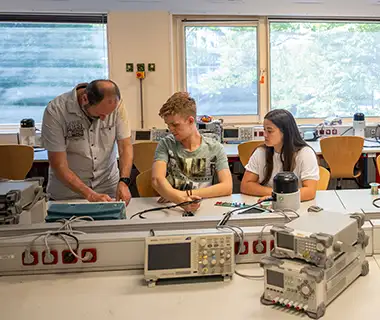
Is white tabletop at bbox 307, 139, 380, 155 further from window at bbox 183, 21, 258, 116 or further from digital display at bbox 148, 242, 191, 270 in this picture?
digital display at bbox 148, 242, 191, 270

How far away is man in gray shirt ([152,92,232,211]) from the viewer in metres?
2.51

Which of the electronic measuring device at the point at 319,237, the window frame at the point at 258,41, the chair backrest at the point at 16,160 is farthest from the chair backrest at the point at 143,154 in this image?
the electronic measuring device at the point at 319,237

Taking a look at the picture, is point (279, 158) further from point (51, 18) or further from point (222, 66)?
point (51, 18)

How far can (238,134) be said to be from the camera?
5070 mm

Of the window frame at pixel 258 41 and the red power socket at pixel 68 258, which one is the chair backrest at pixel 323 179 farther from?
the window frame at pixel 258 41

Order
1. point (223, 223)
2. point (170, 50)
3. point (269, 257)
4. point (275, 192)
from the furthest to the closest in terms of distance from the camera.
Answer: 1. point (170, 50)
2. point (275, 192)
3. point (223, 223)
4. point (269, 257)

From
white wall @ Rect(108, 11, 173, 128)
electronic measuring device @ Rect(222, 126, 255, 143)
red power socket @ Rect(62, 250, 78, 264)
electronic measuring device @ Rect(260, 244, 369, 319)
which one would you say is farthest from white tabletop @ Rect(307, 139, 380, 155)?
red power socket @ Rect(62, 250, 78, 264)

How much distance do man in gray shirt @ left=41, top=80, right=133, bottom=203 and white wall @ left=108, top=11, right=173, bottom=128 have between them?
7.62 feet

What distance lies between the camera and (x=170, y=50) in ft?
16.6

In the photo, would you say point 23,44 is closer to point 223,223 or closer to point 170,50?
point 170,50

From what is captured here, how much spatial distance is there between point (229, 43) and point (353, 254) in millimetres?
4200

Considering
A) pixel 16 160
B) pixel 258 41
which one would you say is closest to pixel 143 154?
pixel 16 160

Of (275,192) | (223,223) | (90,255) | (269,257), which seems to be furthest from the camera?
(275,192)

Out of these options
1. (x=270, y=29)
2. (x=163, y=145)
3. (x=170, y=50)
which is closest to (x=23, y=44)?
(x=170, y=50)
